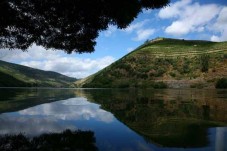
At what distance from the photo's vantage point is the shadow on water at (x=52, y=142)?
8.82 meters

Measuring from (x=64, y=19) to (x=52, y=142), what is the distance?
17.9 feet

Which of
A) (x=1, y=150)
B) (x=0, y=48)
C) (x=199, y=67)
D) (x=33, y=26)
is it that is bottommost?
(x=1, y=150)

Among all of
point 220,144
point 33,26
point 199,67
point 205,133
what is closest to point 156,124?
point 205,133

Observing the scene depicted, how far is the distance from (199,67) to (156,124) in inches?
7311

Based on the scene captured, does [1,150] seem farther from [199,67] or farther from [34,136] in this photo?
[199,67]

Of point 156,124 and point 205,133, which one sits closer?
point 205,133

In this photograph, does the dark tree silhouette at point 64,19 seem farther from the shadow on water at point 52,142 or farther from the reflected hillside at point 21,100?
the reflected hillside at point 21,100

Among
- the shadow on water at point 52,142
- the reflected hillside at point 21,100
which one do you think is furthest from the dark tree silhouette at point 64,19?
the reflected hillside at point 21,100

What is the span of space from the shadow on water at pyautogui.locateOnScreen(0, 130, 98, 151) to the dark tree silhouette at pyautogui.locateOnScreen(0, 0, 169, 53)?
14.9ft

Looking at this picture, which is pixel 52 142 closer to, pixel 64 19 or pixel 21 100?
pixel 64 19

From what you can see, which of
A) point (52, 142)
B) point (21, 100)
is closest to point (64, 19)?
point (52, 142)

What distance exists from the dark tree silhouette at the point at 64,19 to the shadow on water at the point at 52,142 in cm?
455

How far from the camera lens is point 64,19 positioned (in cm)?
1289

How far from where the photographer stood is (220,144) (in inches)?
367
